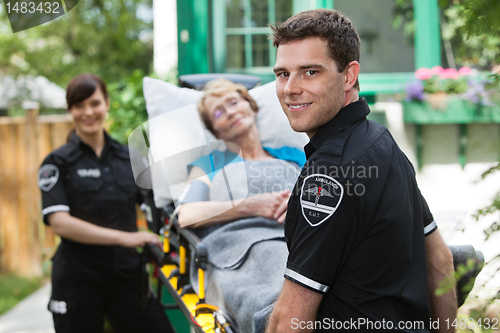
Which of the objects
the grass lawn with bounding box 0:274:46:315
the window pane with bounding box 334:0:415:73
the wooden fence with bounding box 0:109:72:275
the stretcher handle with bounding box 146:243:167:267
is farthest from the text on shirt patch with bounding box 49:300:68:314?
the window pane with bounding box 334:0:415:73

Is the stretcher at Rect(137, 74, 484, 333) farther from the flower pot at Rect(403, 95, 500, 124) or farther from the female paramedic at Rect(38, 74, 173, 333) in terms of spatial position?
the flower pot at Rect(403, 95, 500, 124)

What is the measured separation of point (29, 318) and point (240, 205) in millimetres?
Answer: 2852

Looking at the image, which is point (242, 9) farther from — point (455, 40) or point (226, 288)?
point (226, 288)

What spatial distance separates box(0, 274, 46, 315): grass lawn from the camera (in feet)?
14.6

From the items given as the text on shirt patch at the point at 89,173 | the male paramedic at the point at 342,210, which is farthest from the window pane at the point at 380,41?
the male paramedic at the point at 342,210

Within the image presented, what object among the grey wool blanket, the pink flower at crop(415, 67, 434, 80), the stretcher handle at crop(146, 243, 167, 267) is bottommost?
the stretcher handle at crop(146, 243, 167, 267)

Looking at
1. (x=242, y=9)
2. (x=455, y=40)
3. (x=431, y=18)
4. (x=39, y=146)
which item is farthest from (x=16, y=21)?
(x=455, y=40)

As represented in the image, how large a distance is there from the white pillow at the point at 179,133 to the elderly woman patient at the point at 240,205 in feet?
0.19

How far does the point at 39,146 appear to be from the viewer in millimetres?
5125

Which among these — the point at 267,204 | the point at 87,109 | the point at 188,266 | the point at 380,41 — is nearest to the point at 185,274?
the point at 188,266

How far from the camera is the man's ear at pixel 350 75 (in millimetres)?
1307

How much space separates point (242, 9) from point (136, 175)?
228 centimetres

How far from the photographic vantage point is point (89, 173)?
8.71ft

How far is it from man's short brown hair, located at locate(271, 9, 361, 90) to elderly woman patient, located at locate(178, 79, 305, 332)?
830mm
